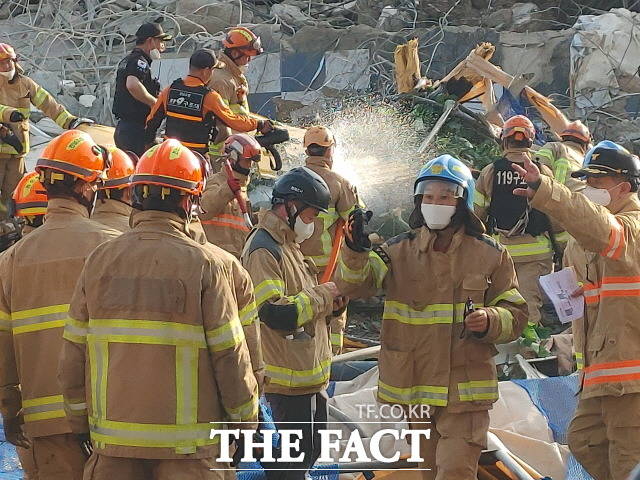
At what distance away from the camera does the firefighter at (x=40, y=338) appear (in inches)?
212

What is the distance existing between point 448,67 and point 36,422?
11.1 metres

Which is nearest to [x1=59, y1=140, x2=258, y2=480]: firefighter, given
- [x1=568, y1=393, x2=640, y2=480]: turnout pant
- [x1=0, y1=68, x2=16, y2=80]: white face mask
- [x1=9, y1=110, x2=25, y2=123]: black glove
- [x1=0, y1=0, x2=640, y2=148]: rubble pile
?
[x1=568, y1=393, x2=640, y2=480]: turnout pant

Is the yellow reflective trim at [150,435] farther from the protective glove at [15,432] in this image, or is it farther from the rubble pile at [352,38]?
the rubble pile at [352,38]

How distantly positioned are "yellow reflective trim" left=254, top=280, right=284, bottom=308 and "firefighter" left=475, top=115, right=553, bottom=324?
388 cm

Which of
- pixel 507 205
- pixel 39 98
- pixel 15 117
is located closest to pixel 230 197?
pixel 507 205

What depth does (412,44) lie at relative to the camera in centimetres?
1359

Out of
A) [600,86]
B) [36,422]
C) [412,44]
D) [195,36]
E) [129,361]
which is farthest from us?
[195,36]

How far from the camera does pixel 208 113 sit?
9680mm

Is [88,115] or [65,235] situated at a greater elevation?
[65,235]

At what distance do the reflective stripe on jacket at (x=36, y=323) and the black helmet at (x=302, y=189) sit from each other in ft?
4.01

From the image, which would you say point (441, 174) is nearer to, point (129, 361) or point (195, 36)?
point (129, 361)

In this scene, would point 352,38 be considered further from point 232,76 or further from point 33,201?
point 33,201

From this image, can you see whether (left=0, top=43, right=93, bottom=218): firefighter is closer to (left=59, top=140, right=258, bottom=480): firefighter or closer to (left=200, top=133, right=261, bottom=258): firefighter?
(left=200, top=133, right=261, bottom=258): firefighter

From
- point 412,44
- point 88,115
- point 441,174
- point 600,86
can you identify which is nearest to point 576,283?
point 441,174
